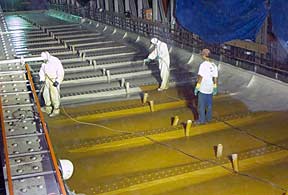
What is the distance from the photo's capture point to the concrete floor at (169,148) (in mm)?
5844

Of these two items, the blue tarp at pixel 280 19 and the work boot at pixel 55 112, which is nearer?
the work boot at pixel 55 112

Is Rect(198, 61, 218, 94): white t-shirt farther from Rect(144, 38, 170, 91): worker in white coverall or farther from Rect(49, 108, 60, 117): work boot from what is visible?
Rect(49, 108, 60, 117): work boot

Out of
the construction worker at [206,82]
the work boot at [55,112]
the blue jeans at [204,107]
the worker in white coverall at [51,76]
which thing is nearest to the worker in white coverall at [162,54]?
the blue jeans at [204,107]

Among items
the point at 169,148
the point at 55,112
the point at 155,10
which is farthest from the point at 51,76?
the point at 155,10

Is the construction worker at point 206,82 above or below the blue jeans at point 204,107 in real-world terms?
above

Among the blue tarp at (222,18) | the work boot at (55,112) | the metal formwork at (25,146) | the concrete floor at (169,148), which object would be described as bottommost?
the concrete floor at (169,148)

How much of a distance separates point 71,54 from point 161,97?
193 inches

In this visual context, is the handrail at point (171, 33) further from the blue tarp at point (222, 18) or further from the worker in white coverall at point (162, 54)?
the worker in white coverall at point (162, 54)

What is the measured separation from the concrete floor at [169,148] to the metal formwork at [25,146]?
3.82ft

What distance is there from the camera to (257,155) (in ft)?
21.4

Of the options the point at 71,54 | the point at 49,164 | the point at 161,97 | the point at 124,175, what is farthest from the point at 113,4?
the point at 49,164

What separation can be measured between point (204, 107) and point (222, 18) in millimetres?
4187

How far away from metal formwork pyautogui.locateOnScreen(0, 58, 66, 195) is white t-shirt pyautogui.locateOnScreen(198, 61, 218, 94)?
2980 millimetres

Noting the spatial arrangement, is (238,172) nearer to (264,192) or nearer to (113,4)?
(264,192)
